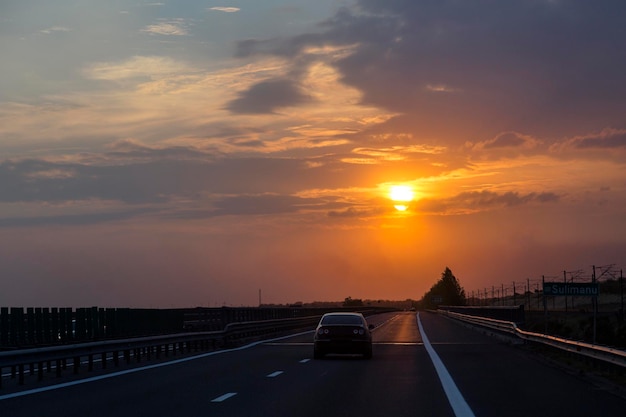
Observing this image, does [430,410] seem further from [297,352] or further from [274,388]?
[297,352]

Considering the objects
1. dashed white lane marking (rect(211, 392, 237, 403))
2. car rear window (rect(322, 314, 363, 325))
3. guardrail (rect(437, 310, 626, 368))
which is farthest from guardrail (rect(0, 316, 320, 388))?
guardrail (rect(437, 310, 626, 368))

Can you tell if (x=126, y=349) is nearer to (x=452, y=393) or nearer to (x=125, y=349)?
(x=125, y=349)

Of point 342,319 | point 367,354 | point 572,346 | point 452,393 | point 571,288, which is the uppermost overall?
point 571,288

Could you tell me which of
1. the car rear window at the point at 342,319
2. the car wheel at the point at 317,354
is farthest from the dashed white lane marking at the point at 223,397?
the car rear window at the point at 342,319

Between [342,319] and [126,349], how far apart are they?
7.96 meters

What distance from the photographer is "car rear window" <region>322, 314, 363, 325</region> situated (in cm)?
3262

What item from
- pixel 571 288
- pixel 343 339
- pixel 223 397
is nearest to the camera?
pixel 223 397

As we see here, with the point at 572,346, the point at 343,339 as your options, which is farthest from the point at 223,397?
the point at 343,339

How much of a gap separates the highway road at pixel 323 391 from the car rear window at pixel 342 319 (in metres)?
1.89

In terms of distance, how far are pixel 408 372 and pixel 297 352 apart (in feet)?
38.9

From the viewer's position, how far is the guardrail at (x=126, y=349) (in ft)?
74.0

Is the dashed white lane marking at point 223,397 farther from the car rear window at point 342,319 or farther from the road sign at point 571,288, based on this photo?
the road sign at point 571,288

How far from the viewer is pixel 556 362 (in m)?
28.9

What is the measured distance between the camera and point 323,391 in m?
19.8
